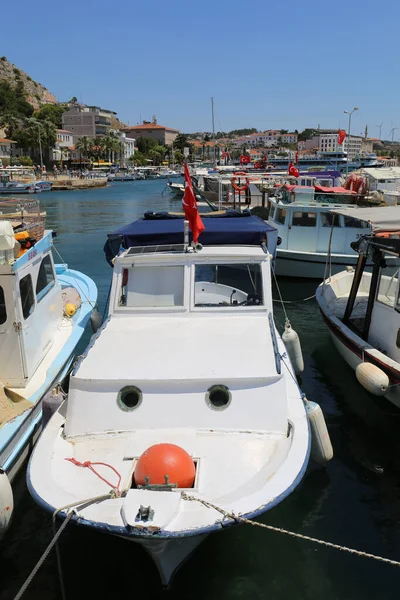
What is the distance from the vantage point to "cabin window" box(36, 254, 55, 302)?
8766 millimetres

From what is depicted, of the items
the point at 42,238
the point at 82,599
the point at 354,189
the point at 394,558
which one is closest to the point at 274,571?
the point at 394,558

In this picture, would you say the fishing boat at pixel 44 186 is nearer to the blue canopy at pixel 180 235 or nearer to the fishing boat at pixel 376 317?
the blue canopy at pixel 180 235

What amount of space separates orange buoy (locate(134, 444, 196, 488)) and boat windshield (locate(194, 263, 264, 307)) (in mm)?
3240

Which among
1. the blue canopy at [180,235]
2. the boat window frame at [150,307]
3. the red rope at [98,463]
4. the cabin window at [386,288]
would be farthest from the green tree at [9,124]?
the red rope at [98,463]

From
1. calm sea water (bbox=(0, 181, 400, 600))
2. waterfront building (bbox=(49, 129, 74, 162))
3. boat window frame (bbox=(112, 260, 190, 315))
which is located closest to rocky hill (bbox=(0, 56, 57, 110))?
waterfront building (bbox=(49, 129, 74, 162))

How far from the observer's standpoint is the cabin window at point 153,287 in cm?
799

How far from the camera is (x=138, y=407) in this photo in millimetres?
5957

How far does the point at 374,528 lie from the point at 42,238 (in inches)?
275

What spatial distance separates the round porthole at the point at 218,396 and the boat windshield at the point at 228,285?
219 centimetres

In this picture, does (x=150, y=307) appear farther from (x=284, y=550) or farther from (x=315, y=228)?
(x=315, y=228)

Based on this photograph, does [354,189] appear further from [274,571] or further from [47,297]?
[274,571]

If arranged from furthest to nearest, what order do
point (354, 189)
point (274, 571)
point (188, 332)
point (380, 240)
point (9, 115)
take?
point (9, 115), point (354, 189), point (380, 240), point (188, 332), point (274, 571)

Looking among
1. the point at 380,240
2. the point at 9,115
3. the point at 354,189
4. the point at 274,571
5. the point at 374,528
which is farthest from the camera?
the point at 9,115

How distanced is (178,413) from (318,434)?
6.59 feet
